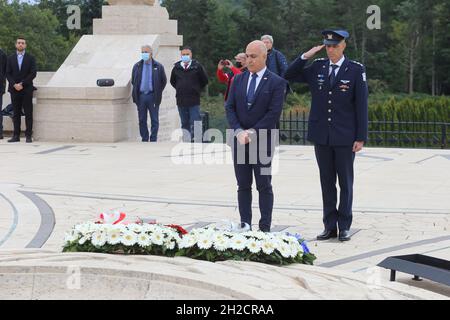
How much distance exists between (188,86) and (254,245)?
11.0m

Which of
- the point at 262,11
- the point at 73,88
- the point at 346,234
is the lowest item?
the point at 346,234

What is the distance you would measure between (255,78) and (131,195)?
323 cm

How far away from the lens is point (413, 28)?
68.6m

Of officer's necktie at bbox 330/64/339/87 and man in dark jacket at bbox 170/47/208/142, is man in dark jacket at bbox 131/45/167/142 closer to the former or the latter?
man in dark jacket at bbox 170/47/208/142

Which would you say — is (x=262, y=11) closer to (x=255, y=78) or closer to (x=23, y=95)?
(x=23, y=95)

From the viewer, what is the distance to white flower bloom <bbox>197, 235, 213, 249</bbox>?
7.14 m

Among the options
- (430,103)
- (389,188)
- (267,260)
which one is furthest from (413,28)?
(267,260)

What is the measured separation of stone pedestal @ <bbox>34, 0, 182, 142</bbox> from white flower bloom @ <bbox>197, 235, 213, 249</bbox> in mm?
10972

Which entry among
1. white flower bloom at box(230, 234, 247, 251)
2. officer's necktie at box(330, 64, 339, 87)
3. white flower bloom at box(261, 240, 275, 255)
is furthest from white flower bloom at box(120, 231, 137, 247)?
officer's necktie at box(330, 64, 339, 87)

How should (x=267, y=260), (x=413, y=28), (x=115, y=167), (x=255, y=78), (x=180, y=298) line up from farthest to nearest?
(x=413, y=28), (x=115, y=167), (x=255, y=78), (x=267, y=260), (x=180, y=298)

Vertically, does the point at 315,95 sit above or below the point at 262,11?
below

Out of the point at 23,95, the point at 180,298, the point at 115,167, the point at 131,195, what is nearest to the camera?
the point at 180,298

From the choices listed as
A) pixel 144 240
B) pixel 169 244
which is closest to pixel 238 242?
pixel 169 244

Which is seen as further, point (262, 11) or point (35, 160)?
point (262, 11)
